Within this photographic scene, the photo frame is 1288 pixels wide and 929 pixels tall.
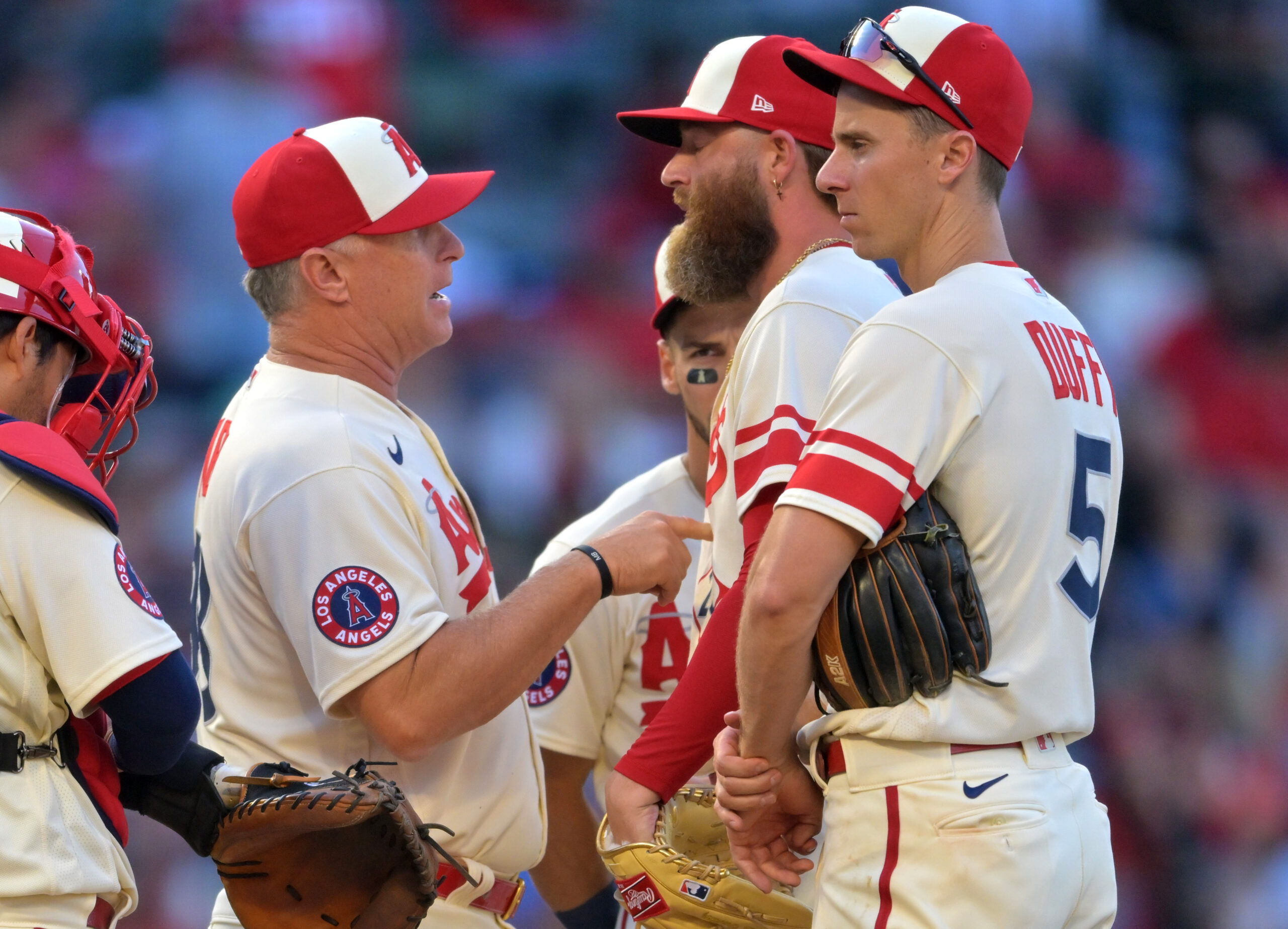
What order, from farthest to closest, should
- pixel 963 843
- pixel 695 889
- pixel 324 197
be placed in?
1. pixel 324 197
2. pixel 695 889
3. pixel 963 843

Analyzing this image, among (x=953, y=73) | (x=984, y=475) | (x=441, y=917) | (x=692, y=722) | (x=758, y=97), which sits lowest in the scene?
(x=441, y=917)

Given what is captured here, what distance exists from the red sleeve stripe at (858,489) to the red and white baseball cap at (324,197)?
4.12 ft

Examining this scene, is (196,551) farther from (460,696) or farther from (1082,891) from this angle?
(1082,891)

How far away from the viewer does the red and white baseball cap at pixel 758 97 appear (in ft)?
9.73

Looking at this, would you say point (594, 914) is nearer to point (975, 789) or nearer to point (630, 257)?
point (975, 789)

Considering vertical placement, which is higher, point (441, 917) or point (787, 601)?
point (787, 601)

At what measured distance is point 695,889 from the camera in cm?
255

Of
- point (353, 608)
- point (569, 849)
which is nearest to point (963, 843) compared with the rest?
point (353, 608)

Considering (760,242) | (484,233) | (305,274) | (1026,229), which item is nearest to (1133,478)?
(1026,229)

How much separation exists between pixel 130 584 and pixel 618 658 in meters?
1.72

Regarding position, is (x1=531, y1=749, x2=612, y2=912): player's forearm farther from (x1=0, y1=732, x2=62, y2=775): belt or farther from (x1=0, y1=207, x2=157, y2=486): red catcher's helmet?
(x1=0, y1=732, x2=62, y2=775): belt

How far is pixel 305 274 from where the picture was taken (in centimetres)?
295

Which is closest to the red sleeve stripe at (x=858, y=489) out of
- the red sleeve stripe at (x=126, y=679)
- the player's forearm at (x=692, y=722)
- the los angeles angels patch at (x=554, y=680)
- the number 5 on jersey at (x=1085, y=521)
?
the number 5 on jersey at (x=1085, y=521)

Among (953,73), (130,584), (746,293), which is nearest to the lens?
(130,584)
